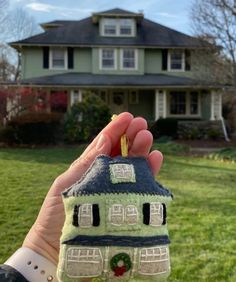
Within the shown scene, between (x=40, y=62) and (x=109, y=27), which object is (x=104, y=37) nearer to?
(x=109, y=27)

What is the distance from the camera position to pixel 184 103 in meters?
28.4

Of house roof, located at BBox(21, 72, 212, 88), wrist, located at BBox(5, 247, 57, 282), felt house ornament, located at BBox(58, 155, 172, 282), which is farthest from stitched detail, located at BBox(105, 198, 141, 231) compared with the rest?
house roof, located at BBox(21, 72, 212, 88)

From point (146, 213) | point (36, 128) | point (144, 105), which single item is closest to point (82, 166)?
point (146, 213)

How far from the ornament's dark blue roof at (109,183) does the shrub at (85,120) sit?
18889mm

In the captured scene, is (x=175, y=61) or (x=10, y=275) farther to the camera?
(x=175, y=61)

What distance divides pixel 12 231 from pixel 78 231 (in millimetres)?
4499

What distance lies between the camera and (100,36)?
94.8 feet

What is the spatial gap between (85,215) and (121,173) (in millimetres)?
154

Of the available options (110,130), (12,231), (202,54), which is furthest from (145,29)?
(110,130)

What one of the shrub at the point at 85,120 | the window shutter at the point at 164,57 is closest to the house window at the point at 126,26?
the window shutter at the point at 164,57

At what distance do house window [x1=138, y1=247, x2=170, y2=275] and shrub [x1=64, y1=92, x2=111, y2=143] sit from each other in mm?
18936

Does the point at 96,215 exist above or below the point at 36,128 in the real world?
above

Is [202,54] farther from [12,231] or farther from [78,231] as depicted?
[78,231]

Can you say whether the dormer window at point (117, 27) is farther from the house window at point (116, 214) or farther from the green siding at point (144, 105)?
the house window at point (116, 214)
